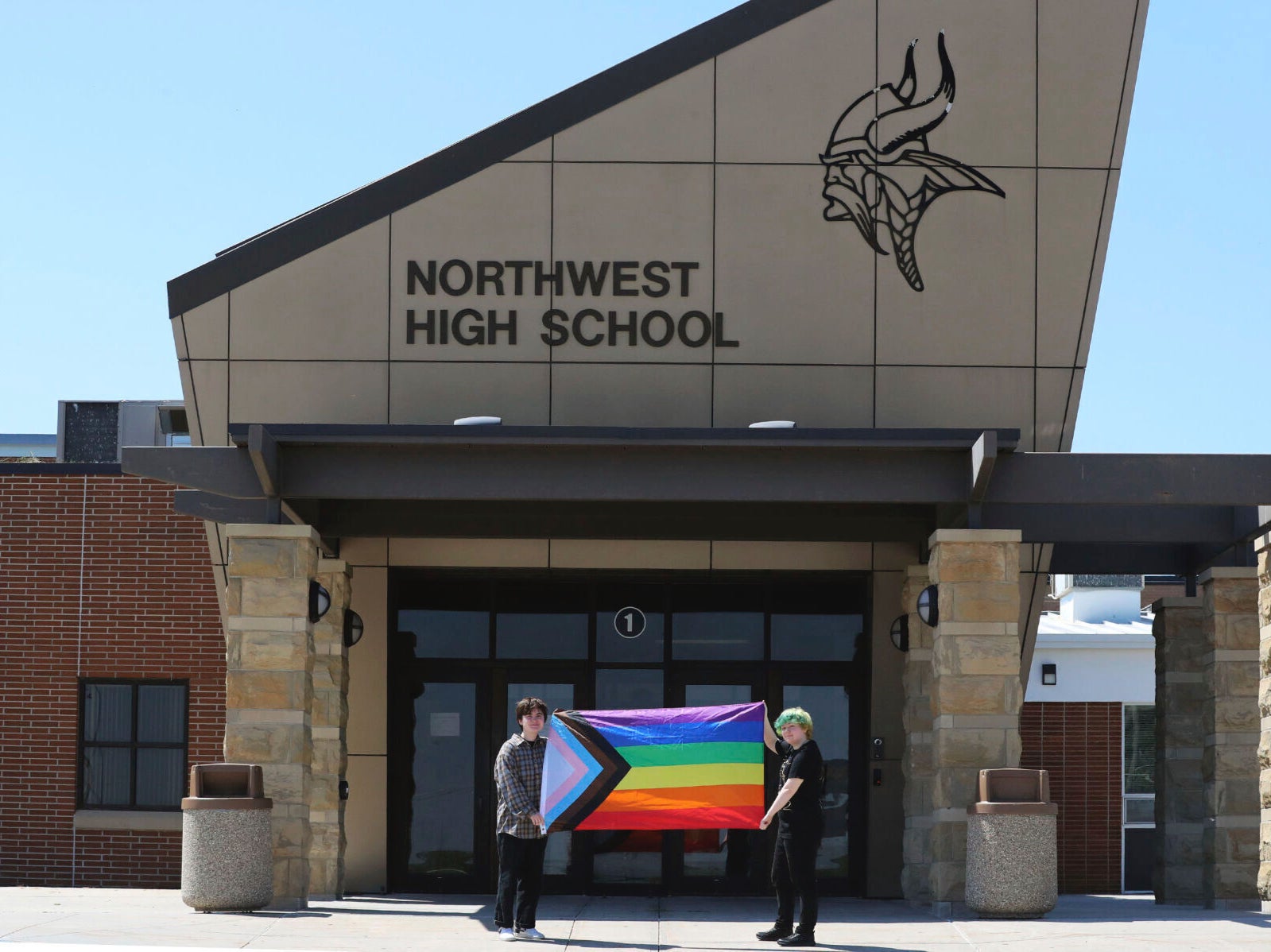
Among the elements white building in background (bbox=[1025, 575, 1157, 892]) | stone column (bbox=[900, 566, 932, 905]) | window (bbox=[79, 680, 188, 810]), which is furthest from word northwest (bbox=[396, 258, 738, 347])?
white building in background (bbox=[1025, 575, 1157, 892])

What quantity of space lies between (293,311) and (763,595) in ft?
19.0

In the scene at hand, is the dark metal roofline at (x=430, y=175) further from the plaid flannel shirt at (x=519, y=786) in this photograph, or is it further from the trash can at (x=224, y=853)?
the plaid flannel shirt at (x=519, y=786)

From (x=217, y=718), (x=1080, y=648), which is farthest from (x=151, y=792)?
(x=1080, y=648)

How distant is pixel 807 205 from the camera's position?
56.0 feet

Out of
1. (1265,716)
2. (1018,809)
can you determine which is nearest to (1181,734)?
(1265,716)

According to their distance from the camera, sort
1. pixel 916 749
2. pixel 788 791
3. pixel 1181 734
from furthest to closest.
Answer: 1. pixel 1181 734
2. pixel 916 749
3. pixel 788 791

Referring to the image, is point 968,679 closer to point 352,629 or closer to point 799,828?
point 799,828

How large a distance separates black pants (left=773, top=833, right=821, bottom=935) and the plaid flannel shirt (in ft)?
5.84

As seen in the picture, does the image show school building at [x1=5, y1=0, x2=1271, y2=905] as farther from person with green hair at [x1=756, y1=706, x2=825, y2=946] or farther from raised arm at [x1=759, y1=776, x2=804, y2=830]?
raised arm at [x1=759, y1=776, x2=804, y2=830]

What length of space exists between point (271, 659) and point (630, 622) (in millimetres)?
5034

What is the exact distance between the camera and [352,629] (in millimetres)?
17703

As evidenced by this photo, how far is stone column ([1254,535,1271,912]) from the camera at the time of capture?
48.9 ft

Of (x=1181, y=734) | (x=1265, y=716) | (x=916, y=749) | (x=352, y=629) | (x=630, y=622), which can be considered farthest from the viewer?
(x=630, y=622)

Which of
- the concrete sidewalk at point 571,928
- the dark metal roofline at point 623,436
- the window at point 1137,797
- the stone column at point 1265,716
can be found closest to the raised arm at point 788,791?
the concrete sidewalk at point 571,928
